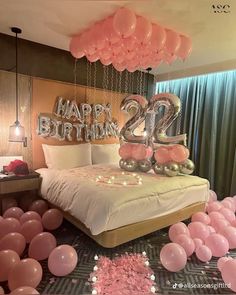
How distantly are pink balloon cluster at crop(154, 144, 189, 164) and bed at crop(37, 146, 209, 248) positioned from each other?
22cm

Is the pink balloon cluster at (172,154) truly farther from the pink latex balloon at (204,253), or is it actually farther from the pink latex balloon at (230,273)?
the pink latex balloon at (230,273)

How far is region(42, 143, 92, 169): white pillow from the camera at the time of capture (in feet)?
10.1

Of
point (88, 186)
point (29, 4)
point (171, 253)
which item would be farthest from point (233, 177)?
point (29, 4)

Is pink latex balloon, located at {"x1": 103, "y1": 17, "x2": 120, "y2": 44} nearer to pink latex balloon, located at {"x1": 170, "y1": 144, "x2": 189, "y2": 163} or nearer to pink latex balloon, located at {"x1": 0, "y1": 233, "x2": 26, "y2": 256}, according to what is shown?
pink latex balloon, located at {"x1": 170, "y1": 144, "x2": 189, "y2": 163}

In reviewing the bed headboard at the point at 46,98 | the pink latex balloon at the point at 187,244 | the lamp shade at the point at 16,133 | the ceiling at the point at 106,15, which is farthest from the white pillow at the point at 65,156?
the pink latex balloon at the point at 187,244

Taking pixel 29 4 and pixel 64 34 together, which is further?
pixel 64 34

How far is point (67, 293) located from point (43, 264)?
1.34 ft

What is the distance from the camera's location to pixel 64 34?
2.73 meters

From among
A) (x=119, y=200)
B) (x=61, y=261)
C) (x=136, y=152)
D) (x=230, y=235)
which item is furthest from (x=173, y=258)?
(x=136, y=152)

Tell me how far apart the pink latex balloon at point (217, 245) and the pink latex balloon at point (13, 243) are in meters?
1.65

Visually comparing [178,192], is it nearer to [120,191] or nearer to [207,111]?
[120,191]

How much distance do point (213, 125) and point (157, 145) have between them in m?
1.34

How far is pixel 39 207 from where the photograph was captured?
8.66ft

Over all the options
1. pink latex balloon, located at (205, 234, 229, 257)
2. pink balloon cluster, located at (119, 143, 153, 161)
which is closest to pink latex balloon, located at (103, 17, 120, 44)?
pink balloon cluster, located at (119, 143, 153, 161)
